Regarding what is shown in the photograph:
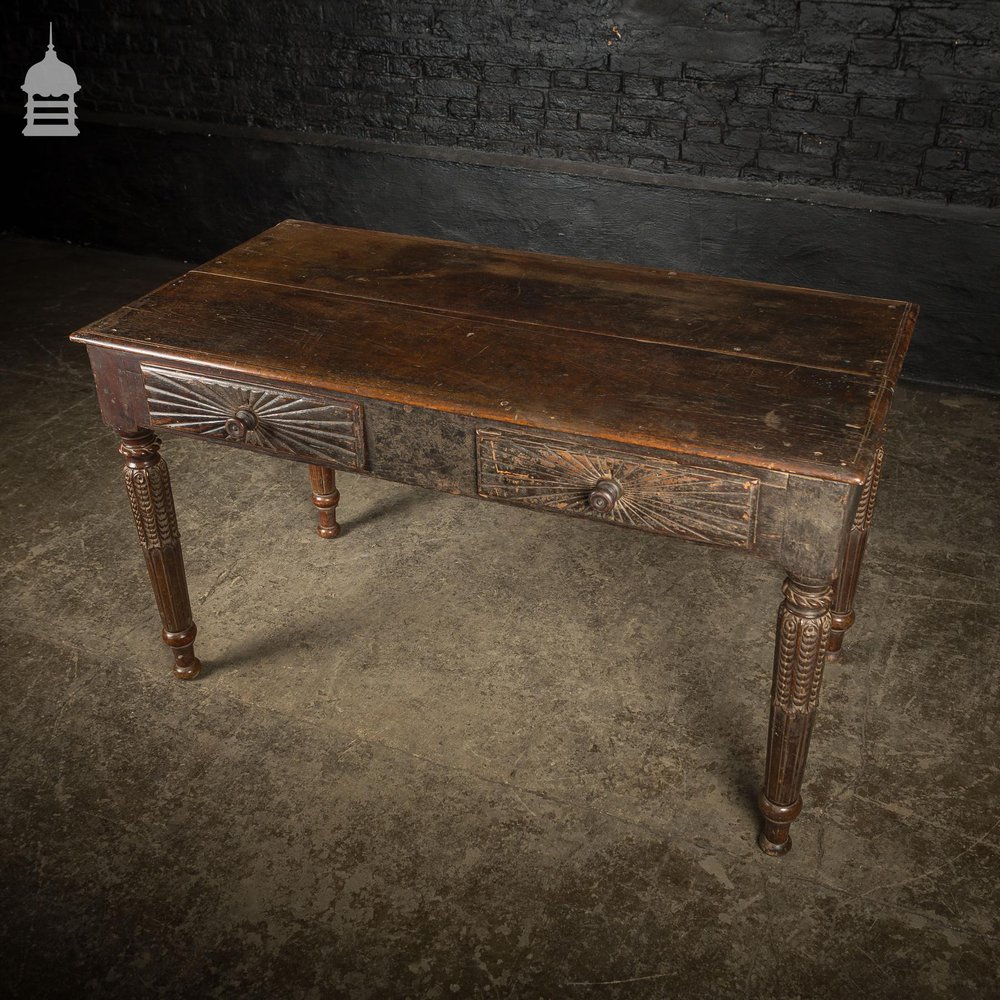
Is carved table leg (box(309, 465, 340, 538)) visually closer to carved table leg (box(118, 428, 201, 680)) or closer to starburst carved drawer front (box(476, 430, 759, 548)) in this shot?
carved table leg (box(118, 428, 201, 680))

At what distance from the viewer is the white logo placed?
545 cm

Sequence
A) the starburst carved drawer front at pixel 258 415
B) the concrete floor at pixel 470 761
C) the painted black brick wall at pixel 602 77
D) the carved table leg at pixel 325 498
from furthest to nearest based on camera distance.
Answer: the painted black brick wall at pixel 602 77 → the carved table leg at pixel 325 498 → the starburst carved drawer front at pixel 258 415 → the concrete floor at pixel 470 761

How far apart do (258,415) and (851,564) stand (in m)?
1.40

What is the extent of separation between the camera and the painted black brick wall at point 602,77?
3889 mm

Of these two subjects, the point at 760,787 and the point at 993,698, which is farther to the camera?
the point at 993,698

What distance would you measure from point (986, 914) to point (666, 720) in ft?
2.55

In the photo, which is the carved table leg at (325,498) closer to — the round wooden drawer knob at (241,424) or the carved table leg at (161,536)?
the carved table leg at (161,536)

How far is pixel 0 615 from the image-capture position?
2916 mm

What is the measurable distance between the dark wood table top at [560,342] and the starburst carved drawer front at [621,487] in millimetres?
46

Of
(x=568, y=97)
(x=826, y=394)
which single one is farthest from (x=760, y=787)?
(x=568, y=97)

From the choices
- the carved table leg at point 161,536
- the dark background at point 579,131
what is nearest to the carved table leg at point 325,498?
the carved table leg at point 161,536

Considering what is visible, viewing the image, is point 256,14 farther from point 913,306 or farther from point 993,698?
point 993,698

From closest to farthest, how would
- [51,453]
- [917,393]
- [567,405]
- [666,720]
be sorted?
[567,405] < [666,720] < [51,453] < [917,393]

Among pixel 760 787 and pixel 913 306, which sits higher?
pixel 913 306
